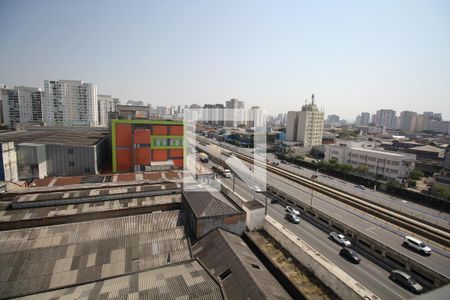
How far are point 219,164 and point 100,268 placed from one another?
3224 centimetres

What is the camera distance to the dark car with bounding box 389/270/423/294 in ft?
41.8

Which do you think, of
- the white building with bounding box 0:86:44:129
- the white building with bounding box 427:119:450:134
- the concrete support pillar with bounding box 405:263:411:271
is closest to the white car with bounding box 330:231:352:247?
the concrete support pillar with bounding box 405:263:411:271

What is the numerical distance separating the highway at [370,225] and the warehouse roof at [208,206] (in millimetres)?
10902

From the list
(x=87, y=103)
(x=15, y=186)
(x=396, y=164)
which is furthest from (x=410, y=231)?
(x=87, y=103)

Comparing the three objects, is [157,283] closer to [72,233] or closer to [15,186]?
[72,233]

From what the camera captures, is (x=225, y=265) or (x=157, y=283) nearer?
(x=157, y=283)

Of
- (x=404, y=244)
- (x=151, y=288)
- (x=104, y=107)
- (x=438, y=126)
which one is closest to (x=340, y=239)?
(x=404, y=244)

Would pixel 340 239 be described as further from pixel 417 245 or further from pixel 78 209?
pixel 78 209

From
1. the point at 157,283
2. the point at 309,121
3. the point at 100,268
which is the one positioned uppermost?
the point at 309,121

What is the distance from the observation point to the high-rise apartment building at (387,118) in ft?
491

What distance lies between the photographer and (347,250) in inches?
624

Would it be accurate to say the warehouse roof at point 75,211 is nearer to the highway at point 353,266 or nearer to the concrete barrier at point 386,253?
the highway at point 353,266

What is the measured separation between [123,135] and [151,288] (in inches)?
975

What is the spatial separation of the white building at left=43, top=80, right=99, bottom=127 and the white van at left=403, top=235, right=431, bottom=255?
87119 millimetres
